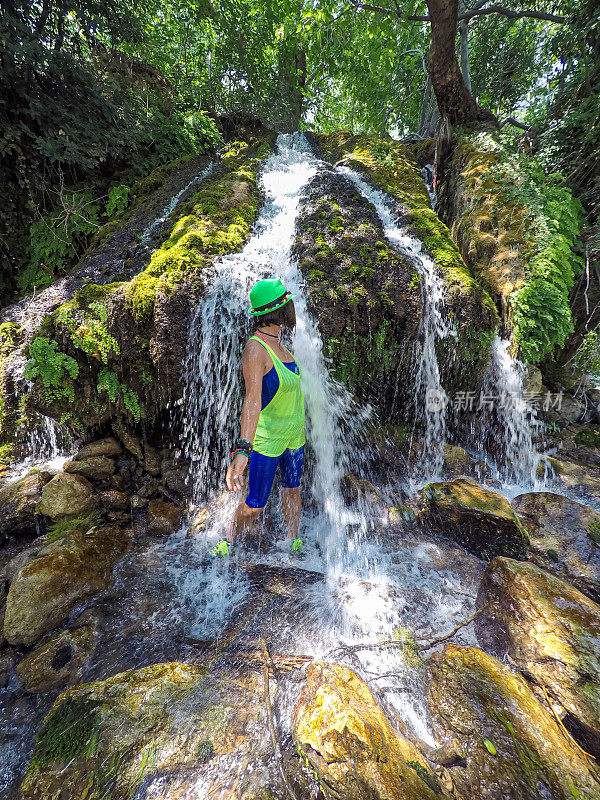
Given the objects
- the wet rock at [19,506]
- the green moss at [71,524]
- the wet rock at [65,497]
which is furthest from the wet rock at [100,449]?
the green moss at [71,524]

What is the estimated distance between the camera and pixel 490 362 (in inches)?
195

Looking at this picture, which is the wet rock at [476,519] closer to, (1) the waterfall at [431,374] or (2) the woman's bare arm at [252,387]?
(1) the waterfall at [431,374]

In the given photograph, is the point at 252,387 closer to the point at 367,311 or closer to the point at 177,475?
the point at 177,475

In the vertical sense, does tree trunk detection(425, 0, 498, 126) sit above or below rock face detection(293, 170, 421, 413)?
above

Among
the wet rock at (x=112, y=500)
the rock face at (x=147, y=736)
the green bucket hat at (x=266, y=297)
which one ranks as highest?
the green bucket hat at (x=266, y=297)

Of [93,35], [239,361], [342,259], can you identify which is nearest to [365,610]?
[239,361]

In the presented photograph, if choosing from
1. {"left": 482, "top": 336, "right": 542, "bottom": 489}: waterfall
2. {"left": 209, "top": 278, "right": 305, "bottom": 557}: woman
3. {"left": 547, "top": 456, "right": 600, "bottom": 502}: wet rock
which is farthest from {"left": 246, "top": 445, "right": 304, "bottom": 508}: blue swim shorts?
{"left": 547, "top": 456, "right": 600, "bottom": 502}: wet rock

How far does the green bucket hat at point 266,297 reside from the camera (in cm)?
269

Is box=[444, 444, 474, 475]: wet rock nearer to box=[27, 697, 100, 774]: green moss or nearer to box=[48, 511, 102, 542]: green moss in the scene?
box=[27, 697, 100, 774]: green moss

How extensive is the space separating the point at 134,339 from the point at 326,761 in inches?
173

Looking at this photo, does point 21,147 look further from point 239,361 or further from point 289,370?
point 289,370

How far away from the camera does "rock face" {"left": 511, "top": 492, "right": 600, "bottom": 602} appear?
307cm

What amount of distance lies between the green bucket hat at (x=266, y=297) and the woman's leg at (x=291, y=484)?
4.73ft

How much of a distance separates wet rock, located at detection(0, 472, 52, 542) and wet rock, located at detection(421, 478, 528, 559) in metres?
4.70
